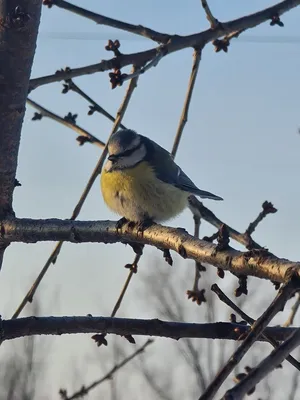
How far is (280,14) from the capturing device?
2.53 m

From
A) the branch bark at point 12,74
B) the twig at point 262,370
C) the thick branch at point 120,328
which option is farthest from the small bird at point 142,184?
the twig at point 262,370

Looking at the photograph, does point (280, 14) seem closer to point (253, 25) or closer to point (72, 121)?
point (253, 25)

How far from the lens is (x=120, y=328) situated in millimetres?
1719

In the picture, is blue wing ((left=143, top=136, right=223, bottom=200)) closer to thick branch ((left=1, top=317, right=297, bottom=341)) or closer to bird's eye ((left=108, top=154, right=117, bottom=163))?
bird's eye ((left=108, top=154, right=117, bottom=163))

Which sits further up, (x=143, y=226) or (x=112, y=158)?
(x=112, y=158)

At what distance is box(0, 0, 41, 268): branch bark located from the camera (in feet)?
6.36

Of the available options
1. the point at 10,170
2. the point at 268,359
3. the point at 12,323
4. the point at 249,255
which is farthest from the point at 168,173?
the point at 268,359

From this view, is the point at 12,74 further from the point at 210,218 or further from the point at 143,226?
the point at 210,218

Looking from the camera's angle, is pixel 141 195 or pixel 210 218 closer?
pixel 210 218

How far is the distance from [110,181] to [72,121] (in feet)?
1.17

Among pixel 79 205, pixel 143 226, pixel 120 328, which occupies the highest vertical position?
pixel 79 205

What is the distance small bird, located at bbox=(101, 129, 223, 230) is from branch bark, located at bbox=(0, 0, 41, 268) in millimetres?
810

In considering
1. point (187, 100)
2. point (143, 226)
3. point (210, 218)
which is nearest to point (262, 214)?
point (210, 218)

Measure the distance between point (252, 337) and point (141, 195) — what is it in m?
2.09
